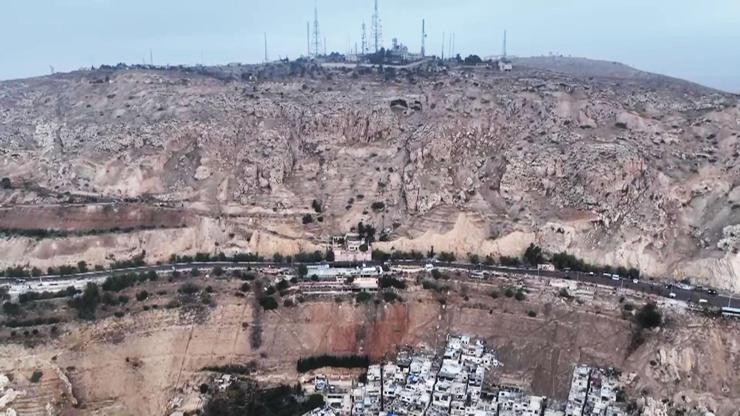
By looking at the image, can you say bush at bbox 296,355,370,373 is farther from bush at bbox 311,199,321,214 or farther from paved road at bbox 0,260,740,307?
bush at bbox 311,199,321,214

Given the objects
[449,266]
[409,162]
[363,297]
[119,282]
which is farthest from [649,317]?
[119,282]

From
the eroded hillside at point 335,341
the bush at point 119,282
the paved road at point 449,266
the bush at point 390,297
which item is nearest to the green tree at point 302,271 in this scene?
the paved road at point 449,266

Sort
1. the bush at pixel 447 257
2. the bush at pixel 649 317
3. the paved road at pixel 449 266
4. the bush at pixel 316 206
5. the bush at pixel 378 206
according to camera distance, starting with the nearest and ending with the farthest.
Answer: the bush at pixel 649 317 < the paved road at pixel 449 266 < the bush at pixel 447 257 < the bush at pixel 378 206 < the bush at pixel 316 206

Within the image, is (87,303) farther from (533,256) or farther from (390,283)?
(533,256)

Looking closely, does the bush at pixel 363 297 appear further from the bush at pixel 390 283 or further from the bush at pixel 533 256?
the bush at pixel 533 256

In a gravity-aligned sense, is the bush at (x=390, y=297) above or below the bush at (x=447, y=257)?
below

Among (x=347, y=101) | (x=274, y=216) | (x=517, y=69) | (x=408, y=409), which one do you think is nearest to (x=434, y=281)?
(x=408, y=409)
